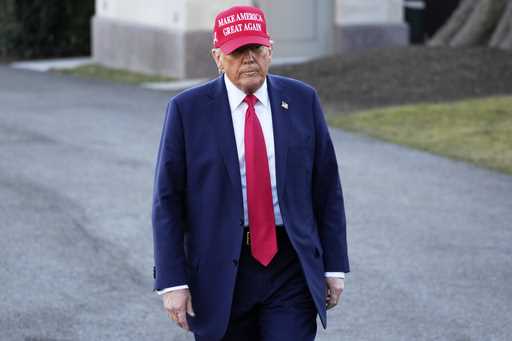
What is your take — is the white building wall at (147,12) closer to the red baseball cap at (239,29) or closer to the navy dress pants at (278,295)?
the red baseball cap at (239,29)

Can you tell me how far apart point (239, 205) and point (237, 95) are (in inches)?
16.4

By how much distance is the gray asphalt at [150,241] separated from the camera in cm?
707

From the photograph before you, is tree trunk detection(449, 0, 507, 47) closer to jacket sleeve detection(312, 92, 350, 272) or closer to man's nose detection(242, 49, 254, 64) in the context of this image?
jacket sleeve detection(312, 92, 350, 272)

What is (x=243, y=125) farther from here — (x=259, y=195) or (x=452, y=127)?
(x=452, y=127)

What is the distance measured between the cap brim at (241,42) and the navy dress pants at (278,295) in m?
0.67

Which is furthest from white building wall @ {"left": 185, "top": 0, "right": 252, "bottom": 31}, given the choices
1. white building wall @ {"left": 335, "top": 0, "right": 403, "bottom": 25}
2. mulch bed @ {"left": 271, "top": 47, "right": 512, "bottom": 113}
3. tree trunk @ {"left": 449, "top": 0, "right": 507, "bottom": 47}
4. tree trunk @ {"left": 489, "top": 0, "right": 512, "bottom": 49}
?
tree trunk @ {"left": 489, "top": 0, "right": 512, "bottom": 49}

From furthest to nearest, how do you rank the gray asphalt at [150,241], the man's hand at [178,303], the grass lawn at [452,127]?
the grass lawn at [452,127] → the gray asphalt at [150,241] → the man's hand at [178,303]

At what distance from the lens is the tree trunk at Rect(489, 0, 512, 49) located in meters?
19.5

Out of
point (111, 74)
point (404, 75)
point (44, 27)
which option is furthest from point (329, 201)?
point (44, 27)

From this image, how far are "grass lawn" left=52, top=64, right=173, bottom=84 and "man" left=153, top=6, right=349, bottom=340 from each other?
16.0 metres

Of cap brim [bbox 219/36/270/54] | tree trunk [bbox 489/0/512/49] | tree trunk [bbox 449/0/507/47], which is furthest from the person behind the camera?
tree trunk [bbox 449/0/507/47]

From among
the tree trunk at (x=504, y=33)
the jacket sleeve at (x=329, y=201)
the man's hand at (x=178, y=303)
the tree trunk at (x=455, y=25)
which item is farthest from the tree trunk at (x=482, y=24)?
the man's hand at (x=178, y=303)

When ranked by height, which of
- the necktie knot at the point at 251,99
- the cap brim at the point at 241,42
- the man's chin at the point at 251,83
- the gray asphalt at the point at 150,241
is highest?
the cap brim at the point at 241,42

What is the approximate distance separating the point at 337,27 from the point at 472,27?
3.06 metres
